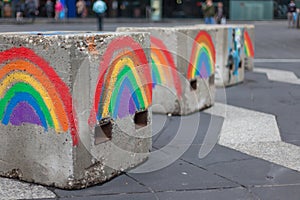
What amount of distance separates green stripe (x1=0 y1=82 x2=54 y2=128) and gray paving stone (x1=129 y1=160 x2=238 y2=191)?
1.10 metres

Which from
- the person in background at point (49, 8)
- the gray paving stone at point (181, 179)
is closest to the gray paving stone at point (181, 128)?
the gray paving stone at point (181, 179)

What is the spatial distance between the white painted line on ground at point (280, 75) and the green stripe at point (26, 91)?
7.97m

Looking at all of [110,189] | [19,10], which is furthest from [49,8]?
[110,189]

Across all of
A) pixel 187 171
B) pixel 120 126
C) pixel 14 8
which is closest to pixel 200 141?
pixel 187 171

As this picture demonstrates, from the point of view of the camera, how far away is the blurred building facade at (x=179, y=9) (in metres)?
37.9

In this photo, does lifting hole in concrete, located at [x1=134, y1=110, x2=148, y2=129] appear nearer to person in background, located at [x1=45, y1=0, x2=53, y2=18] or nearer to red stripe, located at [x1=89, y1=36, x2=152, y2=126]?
red stripe, located at [x1=89, y1=36, x2=152, y2=126]

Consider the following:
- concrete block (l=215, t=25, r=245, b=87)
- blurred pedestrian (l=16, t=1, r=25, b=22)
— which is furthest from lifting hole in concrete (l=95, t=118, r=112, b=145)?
blurred pedestrian (l=16, t=1, r=25, b=22)

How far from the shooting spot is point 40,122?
492 cm

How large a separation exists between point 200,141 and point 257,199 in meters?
2.05

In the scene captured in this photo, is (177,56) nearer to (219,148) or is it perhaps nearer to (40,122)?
(219,148)

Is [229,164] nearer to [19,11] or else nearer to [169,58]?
[169,58]

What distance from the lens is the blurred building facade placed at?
124 ft

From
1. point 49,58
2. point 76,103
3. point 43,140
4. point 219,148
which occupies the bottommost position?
point 219,148

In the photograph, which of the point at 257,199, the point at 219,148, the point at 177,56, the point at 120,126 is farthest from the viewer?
the point at 177,56
